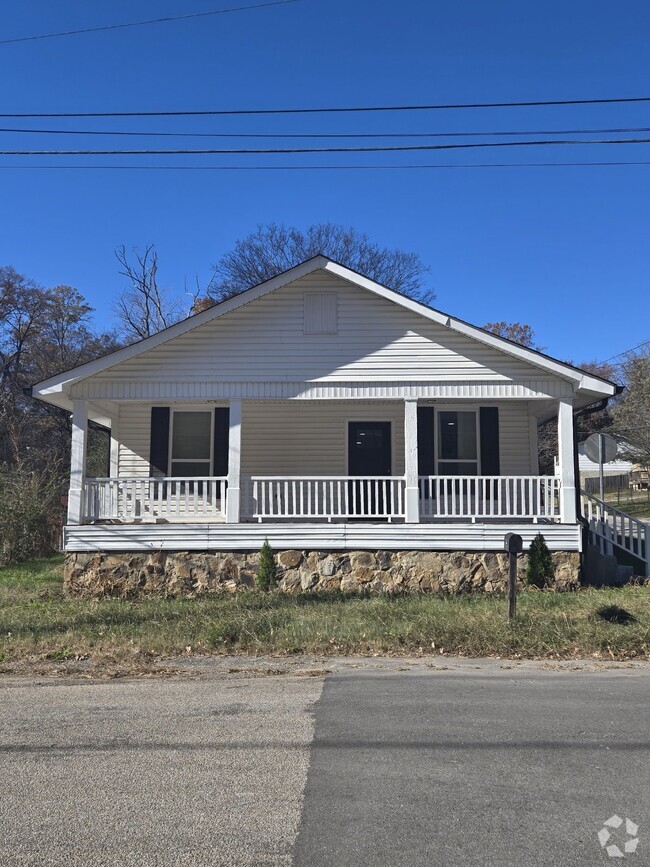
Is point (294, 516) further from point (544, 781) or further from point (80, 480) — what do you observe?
point (544, 781)

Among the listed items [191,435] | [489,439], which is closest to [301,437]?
[191,435]

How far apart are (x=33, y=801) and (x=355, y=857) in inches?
76.8

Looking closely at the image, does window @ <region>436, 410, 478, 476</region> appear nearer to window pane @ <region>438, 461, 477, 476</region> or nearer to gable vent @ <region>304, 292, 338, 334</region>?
window pane @ <region>438, 461, 477, 476</region>

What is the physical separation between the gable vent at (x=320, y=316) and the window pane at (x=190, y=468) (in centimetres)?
373

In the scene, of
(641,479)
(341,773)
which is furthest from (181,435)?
(641,479)

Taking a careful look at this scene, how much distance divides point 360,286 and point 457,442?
4.08 metres

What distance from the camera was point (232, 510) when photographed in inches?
497

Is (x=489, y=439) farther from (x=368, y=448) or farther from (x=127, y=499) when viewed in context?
(x=127, y=499)

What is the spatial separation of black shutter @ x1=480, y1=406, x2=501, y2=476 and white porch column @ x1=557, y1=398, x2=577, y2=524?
188cm

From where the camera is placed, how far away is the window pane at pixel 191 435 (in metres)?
14.6

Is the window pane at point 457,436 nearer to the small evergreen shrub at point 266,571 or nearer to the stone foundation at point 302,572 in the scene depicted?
the stone foundation at point 302,572

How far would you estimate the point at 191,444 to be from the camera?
578 inches

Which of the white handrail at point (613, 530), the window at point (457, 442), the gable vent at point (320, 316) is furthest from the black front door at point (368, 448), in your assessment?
the white handrail at point (613, 530)

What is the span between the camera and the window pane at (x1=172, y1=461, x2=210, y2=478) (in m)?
14.6
